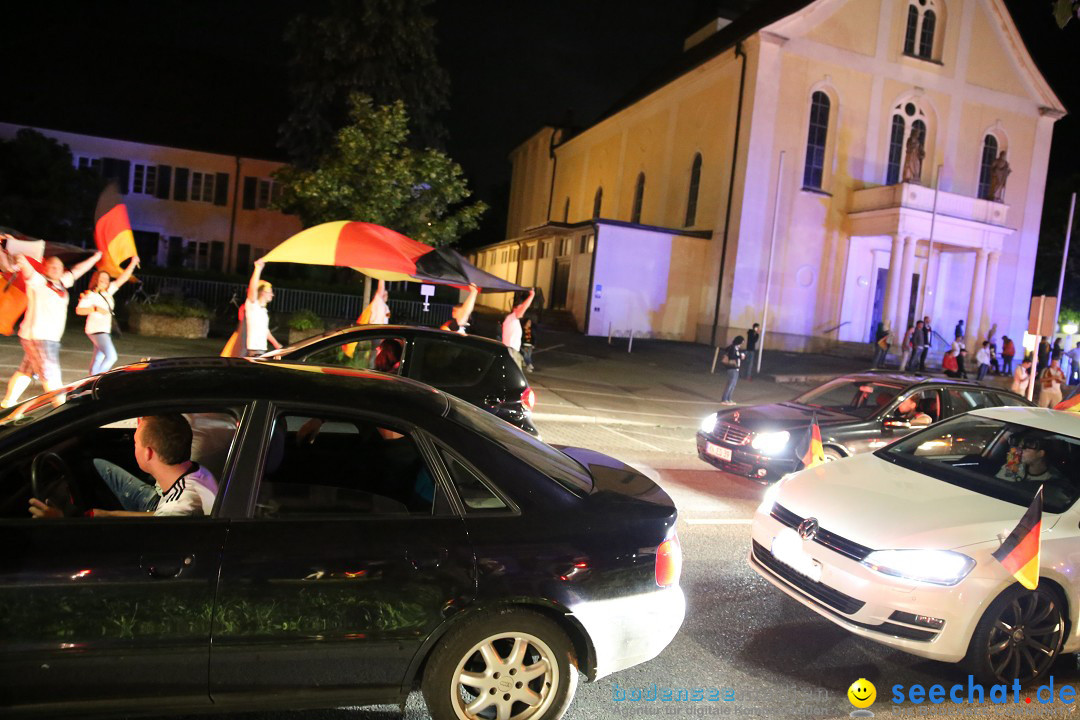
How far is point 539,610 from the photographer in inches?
131

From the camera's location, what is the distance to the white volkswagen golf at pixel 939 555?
14.0 ft

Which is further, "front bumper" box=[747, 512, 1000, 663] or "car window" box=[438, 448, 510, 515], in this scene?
"front bumper" box=[747, 512, 1000, 663]

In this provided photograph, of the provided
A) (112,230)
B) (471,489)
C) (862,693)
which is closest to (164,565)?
(471,489)

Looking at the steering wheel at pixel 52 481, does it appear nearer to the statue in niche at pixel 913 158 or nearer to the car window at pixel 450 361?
the car window at pixel 450 361

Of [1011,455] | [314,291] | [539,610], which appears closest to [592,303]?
[314,291]

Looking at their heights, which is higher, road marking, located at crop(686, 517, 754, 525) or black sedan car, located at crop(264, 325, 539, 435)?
black sedan car, located at crop(264, 325, 539, 435)

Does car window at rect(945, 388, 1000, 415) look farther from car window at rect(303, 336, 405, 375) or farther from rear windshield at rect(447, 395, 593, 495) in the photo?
rear windshield at rect(447, 395, 593, 495)

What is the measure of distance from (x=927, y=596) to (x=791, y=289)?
2795 cm

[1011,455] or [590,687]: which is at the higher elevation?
[1011,455]

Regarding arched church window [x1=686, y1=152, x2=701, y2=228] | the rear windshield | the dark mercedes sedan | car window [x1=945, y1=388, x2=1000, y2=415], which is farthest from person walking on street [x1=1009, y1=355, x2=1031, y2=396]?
arched church window [x1=686, y1=152, x2=701, y2=228]

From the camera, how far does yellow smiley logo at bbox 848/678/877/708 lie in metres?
4.09

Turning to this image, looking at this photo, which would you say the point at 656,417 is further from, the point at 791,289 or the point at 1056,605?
the point at 791,289

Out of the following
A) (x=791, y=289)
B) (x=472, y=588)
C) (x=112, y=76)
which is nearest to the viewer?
(x=472, y=588)

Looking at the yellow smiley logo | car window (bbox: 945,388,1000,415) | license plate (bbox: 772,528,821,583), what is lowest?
the yellow smiley logo
